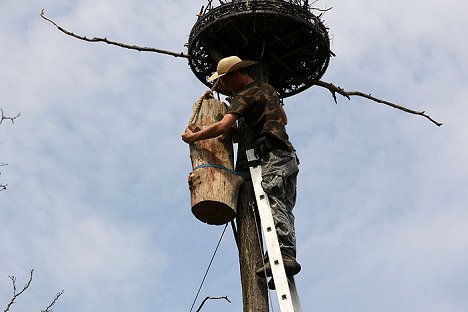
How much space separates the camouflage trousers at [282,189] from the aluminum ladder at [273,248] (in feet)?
0.15

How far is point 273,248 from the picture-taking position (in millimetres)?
5469

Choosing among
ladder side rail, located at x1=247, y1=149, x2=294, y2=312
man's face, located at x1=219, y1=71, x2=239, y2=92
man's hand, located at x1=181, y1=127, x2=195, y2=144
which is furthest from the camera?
man's face, located at x1=219, y1=71, x2=239, y2=92

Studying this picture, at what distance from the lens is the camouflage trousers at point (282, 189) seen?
5584 mm

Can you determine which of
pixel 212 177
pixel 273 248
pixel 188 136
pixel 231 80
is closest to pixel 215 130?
pixel 188 136

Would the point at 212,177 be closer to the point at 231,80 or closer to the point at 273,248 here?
the point at 273,248

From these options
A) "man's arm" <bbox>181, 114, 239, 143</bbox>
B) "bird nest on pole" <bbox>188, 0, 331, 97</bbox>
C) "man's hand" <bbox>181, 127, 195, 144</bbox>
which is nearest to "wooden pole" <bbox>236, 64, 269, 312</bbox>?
"man's arm" <bbox>181, 114, 239, 143</bbox>

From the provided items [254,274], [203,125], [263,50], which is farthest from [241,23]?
[254,274]

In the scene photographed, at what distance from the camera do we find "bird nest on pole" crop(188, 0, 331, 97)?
644 centimetres

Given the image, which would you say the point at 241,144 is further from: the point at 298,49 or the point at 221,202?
the point at 298,49

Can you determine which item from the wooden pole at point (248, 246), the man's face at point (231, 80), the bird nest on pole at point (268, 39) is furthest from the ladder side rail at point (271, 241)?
the bird nest on pole at point (268, 39)

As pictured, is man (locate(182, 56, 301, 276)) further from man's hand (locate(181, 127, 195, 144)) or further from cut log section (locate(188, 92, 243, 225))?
cut log section (locate(188, 92, 243, 225))

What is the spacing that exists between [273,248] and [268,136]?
0.92m

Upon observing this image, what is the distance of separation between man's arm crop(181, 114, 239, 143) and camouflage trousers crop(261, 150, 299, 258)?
14.5 inches

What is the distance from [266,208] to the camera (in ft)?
18.7
